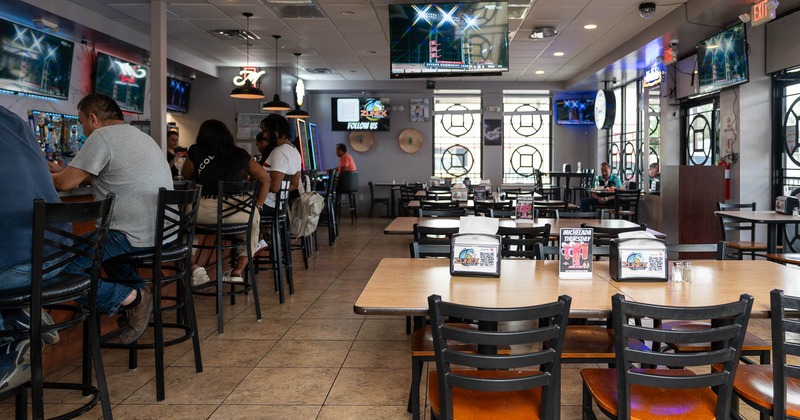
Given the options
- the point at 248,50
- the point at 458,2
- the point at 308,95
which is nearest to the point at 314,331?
the point at 458,2

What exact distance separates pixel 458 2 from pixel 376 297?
5161 millimetres

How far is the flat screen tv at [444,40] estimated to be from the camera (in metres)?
6.89

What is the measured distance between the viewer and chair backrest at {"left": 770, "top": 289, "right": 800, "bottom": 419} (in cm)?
203

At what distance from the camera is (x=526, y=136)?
49.9ft

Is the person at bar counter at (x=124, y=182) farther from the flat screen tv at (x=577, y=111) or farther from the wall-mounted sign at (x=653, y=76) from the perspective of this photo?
the flat screen tv at (x=577, y=111)

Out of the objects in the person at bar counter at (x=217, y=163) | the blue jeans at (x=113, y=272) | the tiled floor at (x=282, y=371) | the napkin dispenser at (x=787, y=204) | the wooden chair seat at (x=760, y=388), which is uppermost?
the person at bar counter at (x=217, y=163)

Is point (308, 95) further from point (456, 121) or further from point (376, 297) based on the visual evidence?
point (376, 297)

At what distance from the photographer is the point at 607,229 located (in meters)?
4.46

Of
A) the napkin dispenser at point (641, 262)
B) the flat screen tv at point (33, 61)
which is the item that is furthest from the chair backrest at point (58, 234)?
the flat screen tv at point (33, 61)

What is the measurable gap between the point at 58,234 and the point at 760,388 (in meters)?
2.61

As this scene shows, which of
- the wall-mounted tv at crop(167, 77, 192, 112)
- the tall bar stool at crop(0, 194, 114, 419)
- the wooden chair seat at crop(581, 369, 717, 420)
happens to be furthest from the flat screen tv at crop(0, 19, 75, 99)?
the wooden chair seat at crop(581, 369, 717, 420)

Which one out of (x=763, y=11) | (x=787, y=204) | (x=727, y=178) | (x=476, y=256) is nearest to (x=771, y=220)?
(x=787, y=204)

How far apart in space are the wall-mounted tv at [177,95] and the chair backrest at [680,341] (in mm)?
10873

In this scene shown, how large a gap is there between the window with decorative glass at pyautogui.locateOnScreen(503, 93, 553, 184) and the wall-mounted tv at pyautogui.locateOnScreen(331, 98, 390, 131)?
291 cm
